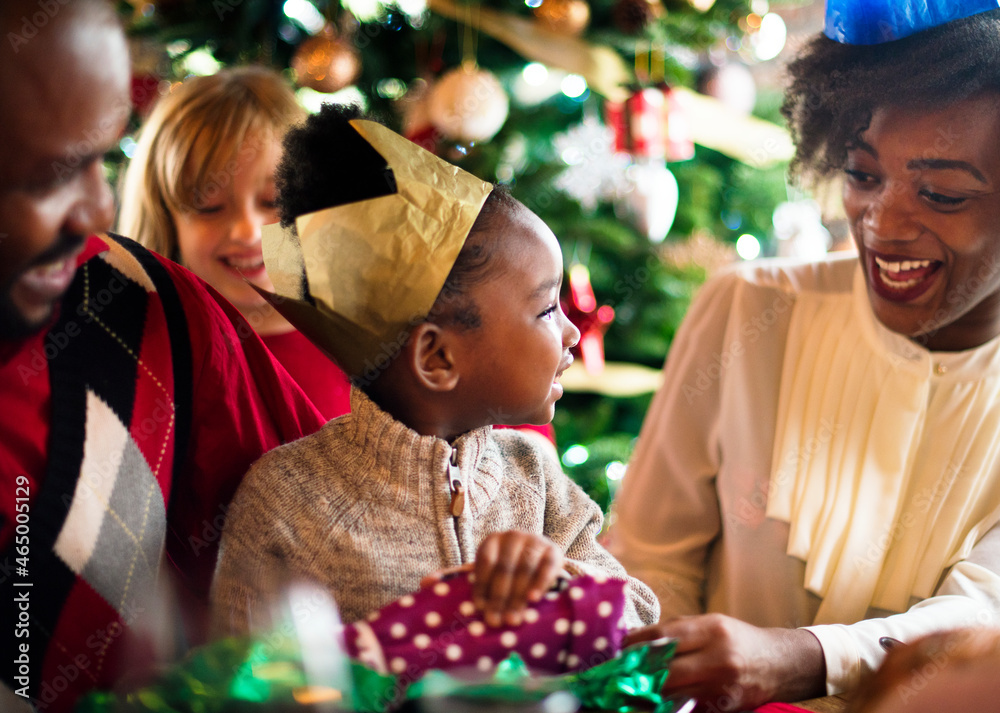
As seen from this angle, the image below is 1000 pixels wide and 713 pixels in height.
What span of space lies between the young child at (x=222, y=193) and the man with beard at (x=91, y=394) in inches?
2.4

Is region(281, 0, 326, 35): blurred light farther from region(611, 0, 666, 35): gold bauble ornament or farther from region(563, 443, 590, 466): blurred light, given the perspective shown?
region(563, 443, 590, 466): blurred light

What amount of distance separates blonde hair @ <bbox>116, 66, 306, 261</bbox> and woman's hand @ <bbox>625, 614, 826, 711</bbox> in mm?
563

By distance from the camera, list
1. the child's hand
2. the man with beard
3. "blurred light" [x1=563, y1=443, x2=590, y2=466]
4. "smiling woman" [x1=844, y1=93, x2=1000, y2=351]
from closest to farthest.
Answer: the man with beard → the child's hand → "smiling woman" [x1=844, y1=93, x2=1000, y2=351] → "blurred light" [x1=563, y1=443, x2=590, y2=466]

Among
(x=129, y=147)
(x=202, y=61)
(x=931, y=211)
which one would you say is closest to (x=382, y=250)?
(x=129, y=147)

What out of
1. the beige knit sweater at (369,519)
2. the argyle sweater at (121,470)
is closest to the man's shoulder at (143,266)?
the argyle sweater at (121,470)

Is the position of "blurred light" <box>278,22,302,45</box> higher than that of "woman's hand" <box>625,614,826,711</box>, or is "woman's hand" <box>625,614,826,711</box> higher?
"blurred light" <box>278,22,302,45</box>

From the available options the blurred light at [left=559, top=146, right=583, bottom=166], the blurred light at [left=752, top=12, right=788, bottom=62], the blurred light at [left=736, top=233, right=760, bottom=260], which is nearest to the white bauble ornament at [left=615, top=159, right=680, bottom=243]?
the blurred light at [left=559, top=146, right=583, bottom=166]

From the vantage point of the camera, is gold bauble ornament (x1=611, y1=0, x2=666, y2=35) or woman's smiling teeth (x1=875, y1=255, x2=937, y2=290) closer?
woman's smiling teeth (x1=875, y1=255, x2=937, y2=290)

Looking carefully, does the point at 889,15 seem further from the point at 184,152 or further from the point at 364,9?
the point at 364,9

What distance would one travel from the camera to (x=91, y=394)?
0.60m

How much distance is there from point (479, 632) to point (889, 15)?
0.67 metres

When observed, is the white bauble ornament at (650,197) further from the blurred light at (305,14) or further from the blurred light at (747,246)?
the blurred light at (305,14)

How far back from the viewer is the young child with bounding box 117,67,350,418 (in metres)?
0.77

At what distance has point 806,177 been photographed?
37.9 inches
